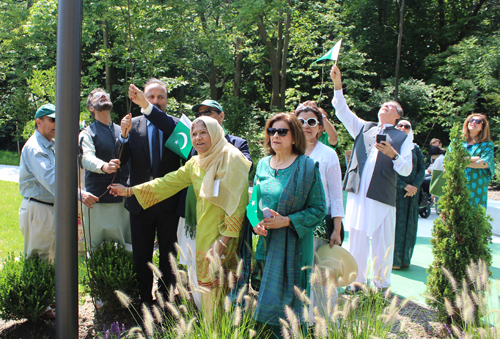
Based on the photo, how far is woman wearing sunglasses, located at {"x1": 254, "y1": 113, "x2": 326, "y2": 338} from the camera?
109 inches

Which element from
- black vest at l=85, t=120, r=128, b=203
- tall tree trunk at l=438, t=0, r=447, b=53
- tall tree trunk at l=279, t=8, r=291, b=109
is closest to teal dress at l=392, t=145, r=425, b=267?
black vest at l=85, t=120, r=128, b=203

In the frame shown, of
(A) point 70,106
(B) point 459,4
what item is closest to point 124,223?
(A) point 70,106

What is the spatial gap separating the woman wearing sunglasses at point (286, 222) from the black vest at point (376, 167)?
5.61ft

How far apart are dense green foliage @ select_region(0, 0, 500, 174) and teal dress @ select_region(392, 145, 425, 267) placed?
8.10m

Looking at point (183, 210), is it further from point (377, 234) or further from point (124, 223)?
point (377, 234)

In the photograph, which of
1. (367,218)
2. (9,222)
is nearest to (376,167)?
(367,218)

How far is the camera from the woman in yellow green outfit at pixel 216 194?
3004mm

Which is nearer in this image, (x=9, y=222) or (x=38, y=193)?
(x=38, y=193)

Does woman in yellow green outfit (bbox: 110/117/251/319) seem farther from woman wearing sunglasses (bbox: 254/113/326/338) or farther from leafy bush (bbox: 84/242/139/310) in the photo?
leafy bush (bbox: 84/242/139/310)

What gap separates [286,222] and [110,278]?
5.65 ft

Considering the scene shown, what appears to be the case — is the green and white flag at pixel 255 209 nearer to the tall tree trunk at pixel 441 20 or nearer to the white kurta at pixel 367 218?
the white kurta at pixel 367 218

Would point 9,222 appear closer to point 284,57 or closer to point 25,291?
point 25,291

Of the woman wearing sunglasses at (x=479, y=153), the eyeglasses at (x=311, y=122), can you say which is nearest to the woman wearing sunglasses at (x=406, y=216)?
the woman wearing sunglasses at (x=479, y=153)

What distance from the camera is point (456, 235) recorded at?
332 cm
